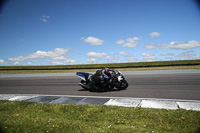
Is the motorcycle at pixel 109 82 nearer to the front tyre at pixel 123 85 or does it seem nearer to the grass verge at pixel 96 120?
the front tyre at pixel 123 85

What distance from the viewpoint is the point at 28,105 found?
695 centimetres

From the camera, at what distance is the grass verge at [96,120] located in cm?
436

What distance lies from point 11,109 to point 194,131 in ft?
21.9

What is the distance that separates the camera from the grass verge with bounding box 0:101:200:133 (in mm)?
4359

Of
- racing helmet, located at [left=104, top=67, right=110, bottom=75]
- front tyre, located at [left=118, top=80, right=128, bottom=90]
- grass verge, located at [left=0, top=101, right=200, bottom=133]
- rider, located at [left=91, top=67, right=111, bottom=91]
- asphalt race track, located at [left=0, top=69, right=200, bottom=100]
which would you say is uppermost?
racing helmet, located at [left=104, top=67, right=110, bottom=75]

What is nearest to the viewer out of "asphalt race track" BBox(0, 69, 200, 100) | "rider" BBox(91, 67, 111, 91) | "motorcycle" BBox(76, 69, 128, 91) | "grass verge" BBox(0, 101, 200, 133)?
"grass verge" BBox(0, 101, 200, 133)

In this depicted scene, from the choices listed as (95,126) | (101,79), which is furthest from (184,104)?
(101,79)

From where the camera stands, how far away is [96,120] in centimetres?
508

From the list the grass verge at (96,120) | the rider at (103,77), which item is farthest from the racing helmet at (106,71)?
the grass verge at (96,120)

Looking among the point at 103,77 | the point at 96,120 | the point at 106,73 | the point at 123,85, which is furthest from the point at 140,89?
the point at 96,120

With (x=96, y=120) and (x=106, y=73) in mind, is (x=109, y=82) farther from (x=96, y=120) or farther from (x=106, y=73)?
(x=96, y=120)

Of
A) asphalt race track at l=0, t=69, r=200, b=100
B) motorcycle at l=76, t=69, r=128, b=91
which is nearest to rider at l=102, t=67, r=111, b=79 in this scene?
motorcycle at l=76, t=69, r=128, b=91

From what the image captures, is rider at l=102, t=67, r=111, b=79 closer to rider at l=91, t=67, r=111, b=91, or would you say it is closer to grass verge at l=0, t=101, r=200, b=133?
rider at l=91, t=67, r=111, b=91


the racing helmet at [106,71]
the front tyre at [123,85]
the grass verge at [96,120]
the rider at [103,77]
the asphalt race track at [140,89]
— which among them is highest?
the racing helmet at [106,71]
